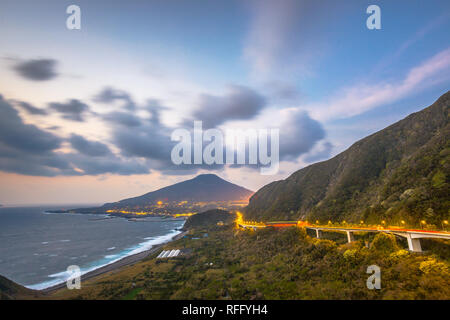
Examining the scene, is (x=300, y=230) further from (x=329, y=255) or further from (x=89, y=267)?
(x=89, y=267)

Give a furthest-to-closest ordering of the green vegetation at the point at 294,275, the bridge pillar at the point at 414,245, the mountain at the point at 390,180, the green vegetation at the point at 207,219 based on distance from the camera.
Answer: the green vegetation at the point at 207,219 → the mountain at the point at 390,180 → the bridge pillar at the point at 414,245 → the green vegetation at the point at 294,275

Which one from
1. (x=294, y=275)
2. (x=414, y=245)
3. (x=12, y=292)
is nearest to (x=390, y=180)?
(x=414, y=245)

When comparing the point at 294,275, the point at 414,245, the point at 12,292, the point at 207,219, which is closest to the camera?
the point at 414,245

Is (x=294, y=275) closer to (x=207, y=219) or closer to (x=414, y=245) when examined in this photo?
(x=414, y=245)

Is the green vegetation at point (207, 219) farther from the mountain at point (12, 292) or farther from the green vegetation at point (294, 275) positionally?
the mountain at point (12, 292)

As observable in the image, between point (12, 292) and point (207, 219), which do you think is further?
point (207, 219)

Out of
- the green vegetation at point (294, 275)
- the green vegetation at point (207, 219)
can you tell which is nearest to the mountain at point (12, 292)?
the green vegetation at point (294, 275)
